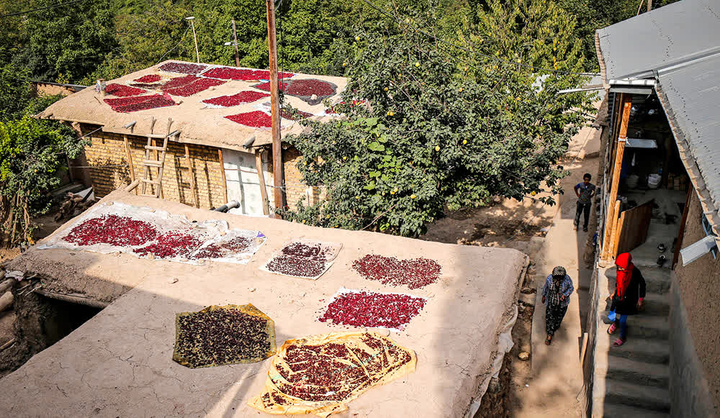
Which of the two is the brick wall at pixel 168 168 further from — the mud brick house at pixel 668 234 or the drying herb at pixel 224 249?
the mud brick house at pixel 668 234

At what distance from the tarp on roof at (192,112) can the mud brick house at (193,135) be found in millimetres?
30

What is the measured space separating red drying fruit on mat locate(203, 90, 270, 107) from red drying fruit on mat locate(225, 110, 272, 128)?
1.45 metres

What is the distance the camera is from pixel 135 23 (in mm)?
33188

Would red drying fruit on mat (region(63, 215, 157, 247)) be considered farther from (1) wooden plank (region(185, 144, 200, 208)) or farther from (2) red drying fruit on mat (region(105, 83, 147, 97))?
(2) red drying fruit on mat (region(105, 83, 147, 97))

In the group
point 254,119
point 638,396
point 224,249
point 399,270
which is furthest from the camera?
point 254,119

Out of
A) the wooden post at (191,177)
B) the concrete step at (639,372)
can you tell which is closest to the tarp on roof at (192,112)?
the wooden post at (191,177)

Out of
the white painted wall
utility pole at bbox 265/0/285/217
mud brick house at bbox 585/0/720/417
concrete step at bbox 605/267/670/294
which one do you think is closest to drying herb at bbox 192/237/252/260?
utility pole at bbox 265/0/285/217

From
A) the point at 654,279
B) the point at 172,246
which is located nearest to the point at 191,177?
the point at 172,246

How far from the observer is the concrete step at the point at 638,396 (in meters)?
7.40

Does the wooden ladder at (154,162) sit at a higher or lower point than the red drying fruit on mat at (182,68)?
lower

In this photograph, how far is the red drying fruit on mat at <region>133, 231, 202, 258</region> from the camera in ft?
31.0

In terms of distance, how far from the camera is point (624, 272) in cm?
773

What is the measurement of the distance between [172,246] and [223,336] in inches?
121

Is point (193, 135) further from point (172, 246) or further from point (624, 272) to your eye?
point (624, 272)
